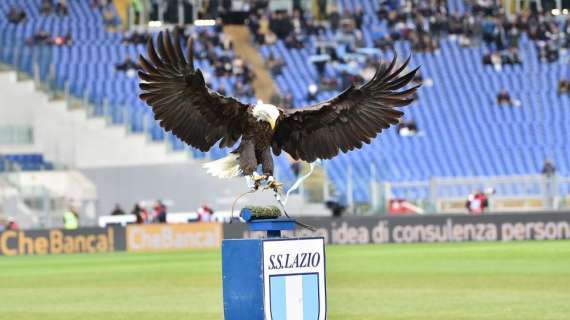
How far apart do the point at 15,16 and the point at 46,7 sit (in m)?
1.71

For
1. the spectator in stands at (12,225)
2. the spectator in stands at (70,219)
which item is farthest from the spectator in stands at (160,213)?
the spectator in stands at (12,225)

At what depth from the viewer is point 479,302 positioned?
1816 centimetres

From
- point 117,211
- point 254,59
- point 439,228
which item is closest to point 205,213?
point 117,211

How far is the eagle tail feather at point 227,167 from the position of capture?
37.2ft

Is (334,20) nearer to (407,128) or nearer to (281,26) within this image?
(281,26)

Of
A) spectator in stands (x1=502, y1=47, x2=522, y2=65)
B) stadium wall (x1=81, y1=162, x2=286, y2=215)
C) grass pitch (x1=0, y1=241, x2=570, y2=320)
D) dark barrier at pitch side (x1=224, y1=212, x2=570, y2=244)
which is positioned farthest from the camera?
spectator in stands (x1=502, y1=47, x2=522, y2=65)

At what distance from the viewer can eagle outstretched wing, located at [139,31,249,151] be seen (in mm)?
11328

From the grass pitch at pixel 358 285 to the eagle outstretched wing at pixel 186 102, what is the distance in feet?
16.7

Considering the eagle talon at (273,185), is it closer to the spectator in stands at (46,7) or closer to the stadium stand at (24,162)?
the stadium stand at (24,162)

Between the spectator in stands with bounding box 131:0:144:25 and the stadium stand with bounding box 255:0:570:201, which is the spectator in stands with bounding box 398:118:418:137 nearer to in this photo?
the stadium stand with bounding box 255:0:570:201

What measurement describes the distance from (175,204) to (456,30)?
16.7 meters

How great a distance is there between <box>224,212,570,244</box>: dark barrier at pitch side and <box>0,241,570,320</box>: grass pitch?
14.2 feet

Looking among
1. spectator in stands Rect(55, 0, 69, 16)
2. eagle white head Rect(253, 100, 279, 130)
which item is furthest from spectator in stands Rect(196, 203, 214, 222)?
eagle white head Rect(253, 100, 279, 130)

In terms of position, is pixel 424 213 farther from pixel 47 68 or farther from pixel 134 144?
pixel 47 68
